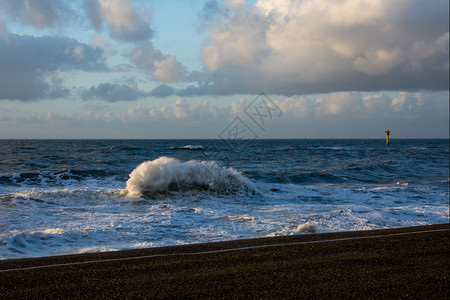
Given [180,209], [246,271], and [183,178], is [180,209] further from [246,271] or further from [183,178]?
[246,271]

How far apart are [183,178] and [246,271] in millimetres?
11344

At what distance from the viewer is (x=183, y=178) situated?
16094mm

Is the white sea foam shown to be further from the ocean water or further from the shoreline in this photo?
the shoreline

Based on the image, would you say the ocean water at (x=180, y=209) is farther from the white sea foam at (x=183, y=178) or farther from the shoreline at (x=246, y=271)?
the shoreline at (x=246, y=271)

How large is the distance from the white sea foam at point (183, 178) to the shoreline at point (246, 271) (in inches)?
336

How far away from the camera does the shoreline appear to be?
426cm

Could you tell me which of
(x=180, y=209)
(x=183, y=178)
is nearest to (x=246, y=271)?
(x=180, y=209)

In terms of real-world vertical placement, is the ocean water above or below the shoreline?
below

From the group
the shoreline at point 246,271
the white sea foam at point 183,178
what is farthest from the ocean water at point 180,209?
the shoreline at point 246,271

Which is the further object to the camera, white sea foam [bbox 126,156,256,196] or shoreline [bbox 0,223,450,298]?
white sea foam [bbox 126,156,256,196]

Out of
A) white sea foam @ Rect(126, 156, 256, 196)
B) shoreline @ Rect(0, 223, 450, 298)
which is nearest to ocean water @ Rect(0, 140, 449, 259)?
white sea foam @ Rect(126, 156, 256, 196)

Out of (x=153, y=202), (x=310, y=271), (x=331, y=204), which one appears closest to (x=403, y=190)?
(x=331, y=204)

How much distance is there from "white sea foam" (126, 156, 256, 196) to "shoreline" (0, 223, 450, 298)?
28.0 ft

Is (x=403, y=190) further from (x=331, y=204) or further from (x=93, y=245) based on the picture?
(x=93, y=245)
